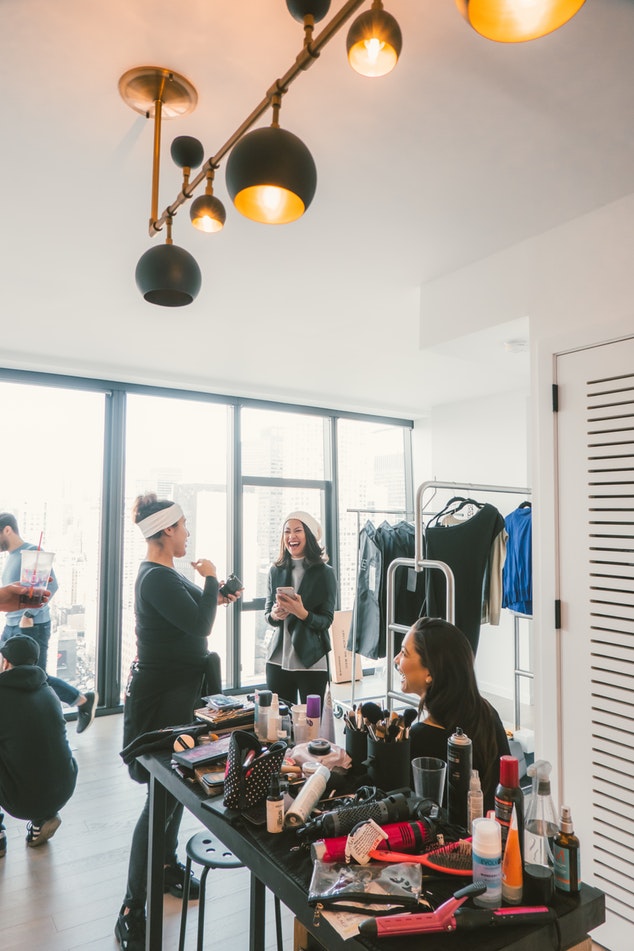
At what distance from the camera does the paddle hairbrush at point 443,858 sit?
3.72 ft

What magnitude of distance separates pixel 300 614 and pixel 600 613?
1424 mm

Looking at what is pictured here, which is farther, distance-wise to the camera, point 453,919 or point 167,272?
point 167,272

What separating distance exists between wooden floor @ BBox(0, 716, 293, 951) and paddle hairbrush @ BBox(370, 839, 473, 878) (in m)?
1.34

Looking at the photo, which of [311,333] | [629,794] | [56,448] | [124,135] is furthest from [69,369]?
[629,794]

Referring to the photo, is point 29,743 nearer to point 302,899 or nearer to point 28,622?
point 28,622

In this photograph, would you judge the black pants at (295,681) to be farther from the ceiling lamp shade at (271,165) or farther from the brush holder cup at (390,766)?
the ceiling lamp shade at (271,165)

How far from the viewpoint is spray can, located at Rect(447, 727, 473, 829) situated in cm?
135

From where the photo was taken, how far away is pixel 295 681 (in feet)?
10.4

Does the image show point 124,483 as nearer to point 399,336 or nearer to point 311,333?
point 311,333

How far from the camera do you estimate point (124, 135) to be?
1.85m

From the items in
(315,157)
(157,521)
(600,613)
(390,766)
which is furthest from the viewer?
(157,521)

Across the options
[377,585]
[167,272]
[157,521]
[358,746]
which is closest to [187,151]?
[167,272]

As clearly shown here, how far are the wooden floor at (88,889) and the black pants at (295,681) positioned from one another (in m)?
0.79

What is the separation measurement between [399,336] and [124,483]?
8.25ft
